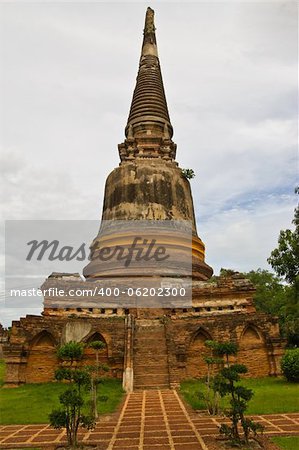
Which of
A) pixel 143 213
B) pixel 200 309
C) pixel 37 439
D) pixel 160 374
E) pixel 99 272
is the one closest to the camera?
pixel 37 439

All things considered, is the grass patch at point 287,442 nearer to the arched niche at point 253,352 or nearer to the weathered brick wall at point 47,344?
the arched niche at point 253,352

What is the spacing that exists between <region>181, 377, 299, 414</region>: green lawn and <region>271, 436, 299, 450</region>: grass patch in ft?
7.43

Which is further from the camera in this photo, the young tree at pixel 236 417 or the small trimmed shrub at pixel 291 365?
the small trimmed shrub at pixel 291 365

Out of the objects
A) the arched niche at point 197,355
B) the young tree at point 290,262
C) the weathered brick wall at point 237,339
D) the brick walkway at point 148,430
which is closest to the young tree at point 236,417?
the brick walkway at point 148,430

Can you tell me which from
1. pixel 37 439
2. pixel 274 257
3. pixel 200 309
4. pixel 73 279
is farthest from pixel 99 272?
pixel 37 439

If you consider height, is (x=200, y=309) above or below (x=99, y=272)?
below

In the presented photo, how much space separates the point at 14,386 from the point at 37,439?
7.64m

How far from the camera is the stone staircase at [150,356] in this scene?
13.7 metres

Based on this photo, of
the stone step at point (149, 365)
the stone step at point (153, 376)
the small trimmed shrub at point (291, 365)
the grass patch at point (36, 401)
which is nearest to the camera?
the grass patch at point (36, 401)

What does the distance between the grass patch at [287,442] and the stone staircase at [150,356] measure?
6.63m

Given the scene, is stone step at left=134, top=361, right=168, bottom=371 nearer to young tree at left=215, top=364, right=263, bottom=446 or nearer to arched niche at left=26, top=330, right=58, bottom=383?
arched niche at left=26, top=330, right=58, bottom=383

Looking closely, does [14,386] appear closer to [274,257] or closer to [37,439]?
[37,439]

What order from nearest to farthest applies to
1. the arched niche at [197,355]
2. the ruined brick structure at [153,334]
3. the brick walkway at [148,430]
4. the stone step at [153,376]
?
the brick walkway at [148,430]
the stone step at [153,376]
the ruined brick structure at [153,334]
the arched niche at [197,355]

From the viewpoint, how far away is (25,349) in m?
15.1
